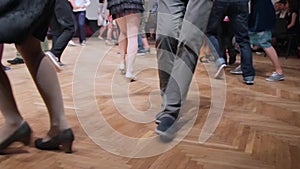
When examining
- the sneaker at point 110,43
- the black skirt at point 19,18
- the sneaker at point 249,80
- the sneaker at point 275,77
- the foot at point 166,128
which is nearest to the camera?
the black skirt at point 19,18

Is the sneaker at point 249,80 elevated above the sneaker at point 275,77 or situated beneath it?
elevated above

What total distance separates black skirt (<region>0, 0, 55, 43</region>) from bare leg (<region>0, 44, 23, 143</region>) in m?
0.18

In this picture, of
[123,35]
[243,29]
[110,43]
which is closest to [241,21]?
[243,29]

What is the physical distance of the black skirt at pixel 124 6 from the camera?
2131mm

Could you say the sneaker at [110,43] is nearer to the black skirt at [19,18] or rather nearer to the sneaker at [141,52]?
the sneaker at [141,52]

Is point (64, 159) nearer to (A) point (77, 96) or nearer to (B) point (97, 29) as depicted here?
(A) point (77, 96)

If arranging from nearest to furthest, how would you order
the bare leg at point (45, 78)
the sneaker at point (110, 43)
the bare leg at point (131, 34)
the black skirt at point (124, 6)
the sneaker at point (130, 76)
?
the bare leg at point (45, 78), the black skirt at point (124, 6), the bare leg at point (131, 34), the sneaker at point (130, 76), the sneaker at point (110, 43)

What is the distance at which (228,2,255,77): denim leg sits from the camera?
2711 mm

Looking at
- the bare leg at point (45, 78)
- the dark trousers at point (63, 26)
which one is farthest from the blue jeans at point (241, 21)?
the bare leg at point (45, 78)

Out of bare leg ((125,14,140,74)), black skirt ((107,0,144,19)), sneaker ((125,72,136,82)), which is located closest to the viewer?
black skirt ((107,0,144,19))

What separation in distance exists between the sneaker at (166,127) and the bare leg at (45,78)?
0.39 metres

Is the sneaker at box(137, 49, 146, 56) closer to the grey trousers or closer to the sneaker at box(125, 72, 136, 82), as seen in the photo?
the sneaker at box(125, 72, 136, 82)

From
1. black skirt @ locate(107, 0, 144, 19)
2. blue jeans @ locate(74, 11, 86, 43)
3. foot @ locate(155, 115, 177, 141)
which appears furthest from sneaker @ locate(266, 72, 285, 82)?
blue jeans @ locate(74, 11, 86, 43)

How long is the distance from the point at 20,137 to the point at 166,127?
0.56 metres
